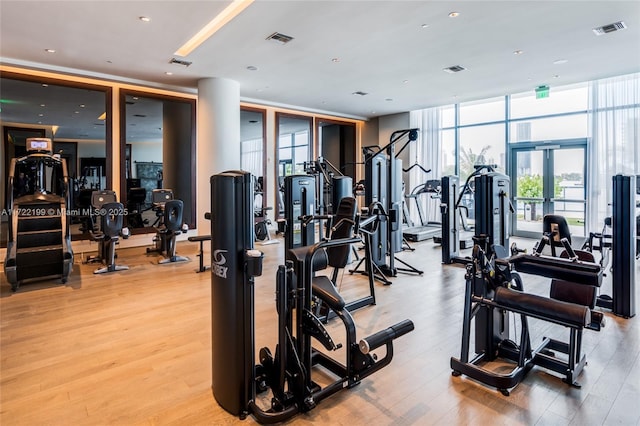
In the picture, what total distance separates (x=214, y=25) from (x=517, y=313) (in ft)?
15.8

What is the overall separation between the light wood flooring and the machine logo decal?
0.82 m

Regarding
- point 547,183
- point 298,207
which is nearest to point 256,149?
point 298,207

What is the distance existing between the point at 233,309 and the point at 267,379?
54 cm

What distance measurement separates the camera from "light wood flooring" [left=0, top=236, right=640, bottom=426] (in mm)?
2158

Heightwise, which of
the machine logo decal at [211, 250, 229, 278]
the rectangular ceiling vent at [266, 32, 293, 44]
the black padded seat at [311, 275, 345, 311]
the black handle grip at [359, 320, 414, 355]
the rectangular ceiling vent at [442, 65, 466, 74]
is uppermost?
the rectangular ceiling vent at [442, 65, 466, 74]

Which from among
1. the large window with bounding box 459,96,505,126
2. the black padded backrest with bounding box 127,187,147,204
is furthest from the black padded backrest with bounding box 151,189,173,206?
the large window with bounding box 459,96,505,126

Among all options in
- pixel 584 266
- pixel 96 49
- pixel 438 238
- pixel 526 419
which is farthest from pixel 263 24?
pixel 438 238

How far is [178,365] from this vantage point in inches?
109

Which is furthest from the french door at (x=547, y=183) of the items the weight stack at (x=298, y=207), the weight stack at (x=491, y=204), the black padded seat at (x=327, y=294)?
the black padded seat at (x=327, y=294)

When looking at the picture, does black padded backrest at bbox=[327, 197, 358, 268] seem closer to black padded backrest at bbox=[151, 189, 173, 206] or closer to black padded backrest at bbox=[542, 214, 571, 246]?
Answer: black padded backrest at bbox=[542, 214, 571, 246]

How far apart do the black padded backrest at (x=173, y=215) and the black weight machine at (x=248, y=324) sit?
4.42 meters

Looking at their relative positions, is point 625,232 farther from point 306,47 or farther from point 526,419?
point 306,47

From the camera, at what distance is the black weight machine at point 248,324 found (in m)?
2.08

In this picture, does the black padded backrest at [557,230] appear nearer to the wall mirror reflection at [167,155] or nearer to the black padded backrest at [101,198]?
the black padded backrest at [101,198]
